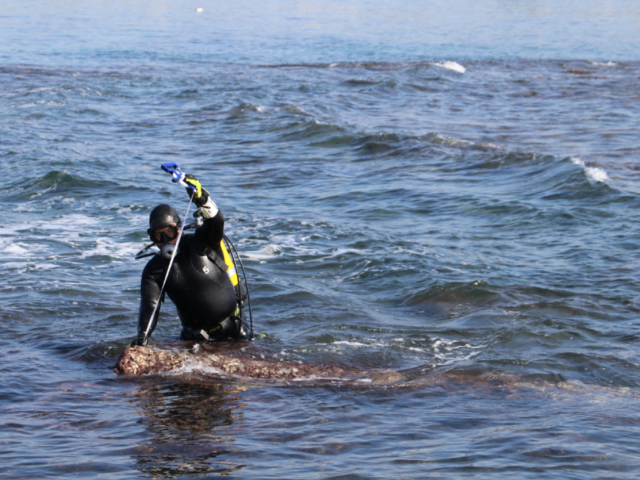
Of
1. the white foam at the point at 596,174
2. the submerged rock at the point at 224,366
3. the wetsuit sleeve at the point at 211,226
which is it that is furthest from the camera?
the white foam at the point at 596,174

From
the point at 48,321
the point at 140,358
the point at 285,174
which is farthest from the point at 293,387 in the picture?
the point at 285,174

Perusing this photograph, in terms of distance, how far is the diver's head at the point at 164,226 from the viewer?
710cm

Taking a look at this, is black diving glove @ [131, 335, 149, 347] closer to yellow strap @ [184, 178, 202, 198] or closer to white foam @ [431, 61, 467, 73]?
yellow strap @ [184, 178, 202, 198]

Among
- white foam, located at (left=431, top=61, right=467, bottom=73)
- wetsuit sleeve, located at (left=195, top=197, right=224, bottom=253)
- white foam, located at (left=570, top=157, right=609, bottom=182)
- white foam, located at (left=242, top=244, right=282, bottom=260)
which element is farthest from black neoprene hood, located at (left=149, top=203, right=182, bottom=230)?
white foam, located at (left=431, top=61, right=467, bottom=73)

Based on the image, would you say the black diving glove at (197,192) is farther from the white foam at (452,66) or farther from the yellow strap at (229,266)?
the white foam at (452,66)

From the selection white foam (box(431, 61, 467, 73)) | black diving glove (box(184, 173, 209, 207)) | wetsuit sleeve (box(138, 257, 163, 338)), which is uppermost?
white foam (box(431, 61, 467, 73))

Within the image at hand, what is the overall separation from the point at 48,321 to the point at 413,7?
71705 millimetres

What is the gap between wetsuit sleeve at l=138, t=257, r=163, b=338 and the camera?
7.24 metres

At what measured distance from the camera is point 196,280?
24.3 feet

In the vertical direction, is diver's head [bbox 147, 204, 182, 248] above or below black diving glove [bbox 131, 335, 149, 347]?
above

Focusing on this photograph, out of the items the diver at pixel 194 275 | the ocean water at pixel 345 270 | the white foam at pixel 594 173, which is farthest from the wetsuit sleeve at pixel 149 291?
the white foam at pixel 594 173

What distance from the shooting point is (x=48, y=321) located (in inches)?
377

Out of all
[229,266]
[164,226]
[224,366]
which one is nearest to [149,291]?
[164,226]

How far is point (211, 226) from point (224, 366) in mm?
1465
